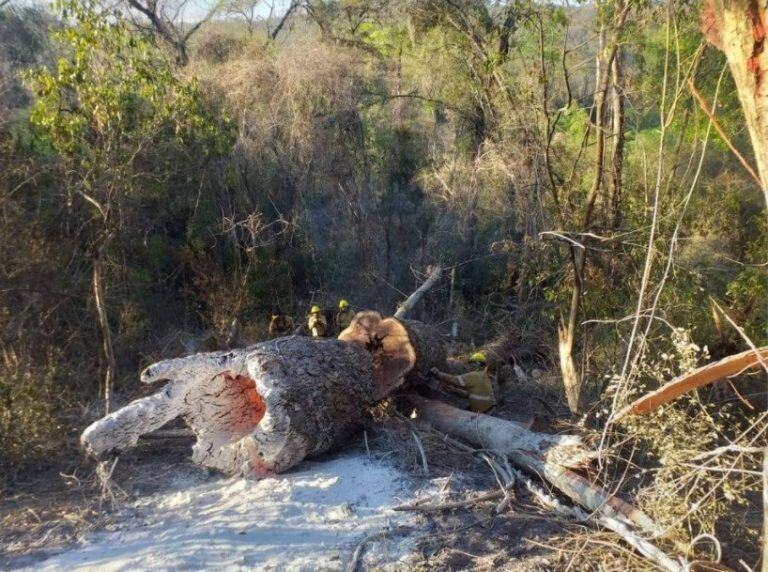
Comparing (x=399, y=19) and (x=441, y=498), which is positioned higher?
(x=399, y=19)

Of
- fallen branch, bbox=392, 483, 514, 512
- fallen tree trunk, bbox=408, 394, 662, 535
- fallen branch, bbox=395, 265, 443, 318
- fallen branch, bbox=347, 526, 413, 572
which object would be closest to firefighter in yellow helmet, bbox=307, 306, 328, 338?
fallen branch, bbox=395, 265, 443, 318

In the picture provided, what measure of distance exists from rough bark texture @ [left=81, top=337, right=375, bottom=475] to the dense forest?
916 mm

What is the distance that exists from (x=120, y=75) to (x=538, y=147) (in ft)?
12.3

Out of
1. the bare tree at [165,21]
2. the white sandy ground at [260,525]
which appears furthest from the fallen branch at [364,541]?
the bare tree at [165,21]

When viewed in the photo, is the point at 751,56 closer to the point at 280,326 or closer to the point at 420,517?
the point at 420,517

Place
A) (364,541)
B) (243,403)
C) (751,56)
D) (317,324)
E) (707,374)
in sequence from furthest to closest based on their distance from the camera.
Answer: (317,324), (243,403), (364,541), (707,374), (751,56)

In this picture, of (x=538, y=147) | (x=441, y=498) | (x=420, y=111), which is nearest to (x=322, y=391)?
(x=441, y=498)

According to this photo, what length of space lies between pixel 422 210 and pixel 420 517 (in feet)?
24.0

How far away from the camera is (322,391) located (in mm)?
5082

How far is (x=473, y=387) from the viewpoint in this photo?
630cm

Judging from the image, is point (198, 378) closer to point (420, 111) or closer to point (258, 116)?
point (258, 116)

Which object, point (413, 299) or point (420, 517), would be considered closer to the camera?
point (420, 517)

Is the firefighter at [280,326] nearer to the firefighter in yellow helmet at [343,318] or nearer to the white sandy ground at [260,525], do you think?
the firefighter in yellow helmet at [343,318]

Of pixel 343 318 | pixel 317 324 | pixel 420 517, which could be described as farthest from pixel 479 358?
pixel 420 517
